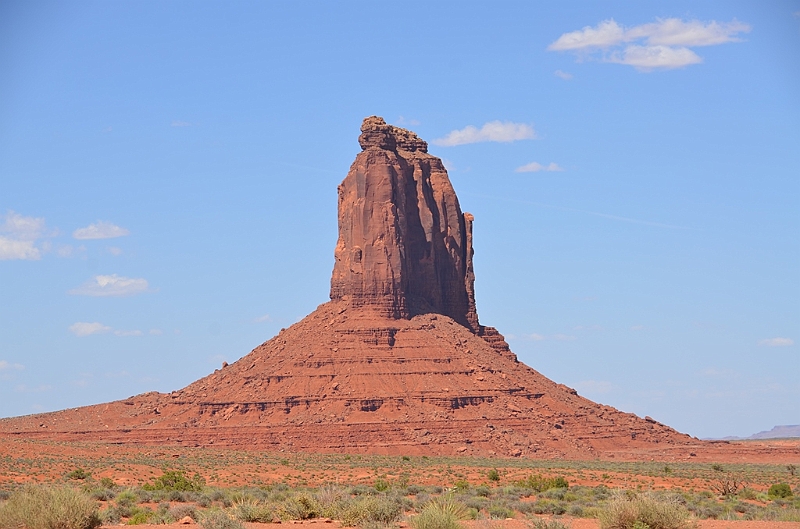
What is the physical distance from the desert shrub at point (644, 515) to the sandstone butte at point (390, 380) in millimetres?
61556

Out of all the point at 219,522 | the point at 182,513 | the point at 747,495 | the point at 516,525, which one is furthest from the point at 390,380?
the point at 219,522

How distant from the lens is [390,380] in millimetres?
106062

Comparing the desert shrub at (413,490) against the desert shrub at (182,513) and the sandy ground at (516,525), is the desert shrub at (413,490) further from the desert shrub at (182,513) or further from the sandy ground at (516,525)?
the sandy ground at (516,525)

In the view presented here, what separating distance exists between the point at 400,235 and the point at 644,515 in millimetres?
83360

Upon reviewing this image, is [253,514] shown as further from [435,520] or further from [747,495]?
[747,495]

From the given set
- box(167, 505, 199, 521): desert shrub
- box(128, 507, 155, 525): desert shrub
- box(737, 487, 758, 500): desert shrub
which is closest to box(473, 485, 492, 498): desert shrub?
box(737, 487, 758, 500): desert shrub

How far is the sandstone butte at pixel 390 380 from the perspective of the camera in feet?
325

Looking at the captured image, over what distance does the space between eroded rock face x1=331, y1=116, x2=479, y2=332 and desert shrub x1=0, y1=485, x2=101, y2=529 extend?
80240 millimetres

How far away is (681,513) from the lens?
33656 millimetres

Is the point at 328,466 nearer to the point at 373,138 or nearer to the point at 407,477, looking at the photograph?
the point at 407,477

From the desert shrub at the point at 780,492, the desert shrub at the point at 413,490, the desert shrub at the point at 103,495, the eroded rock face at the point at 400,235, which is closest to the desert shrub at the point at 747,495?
the desert shrub at the point at 780,492

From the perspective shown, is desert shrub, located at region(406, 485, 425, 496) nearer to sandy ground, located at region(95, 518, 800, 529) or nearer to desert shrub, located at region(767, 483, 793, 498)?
sandy ground, located at region(95, 518, 800, 529)

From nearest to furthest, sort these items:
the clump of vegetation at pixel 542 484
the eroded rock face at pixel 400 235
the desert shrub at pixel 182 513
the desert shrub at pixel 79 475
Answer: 1. the desert shrub at pixel 182 513
2. the clump of vegetation at pixel 542 484
3. the desert shrub at pixel 79 475
4. the eroded rock face at pixel 400 235

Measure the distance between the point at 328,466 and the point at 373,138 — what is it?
1939 inches
